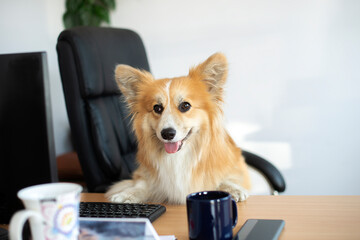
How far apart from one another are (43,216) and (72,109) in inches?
44.1

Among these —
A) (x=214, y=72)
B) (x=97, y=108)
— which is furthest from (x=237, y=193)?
(x=97, y=108)

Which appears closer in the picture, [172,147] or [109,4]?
[172,147]

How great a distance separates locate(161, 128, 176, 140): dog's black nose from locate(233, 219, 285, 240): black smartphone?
0.53 metres

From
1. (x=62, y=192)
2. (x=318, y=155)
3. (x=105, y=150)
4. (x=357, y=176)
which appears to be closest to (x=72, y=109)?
(x=105, y=150)

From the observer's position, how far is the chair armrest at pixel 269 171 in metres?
1.81

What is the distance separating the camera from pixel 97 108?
1763 millimetres

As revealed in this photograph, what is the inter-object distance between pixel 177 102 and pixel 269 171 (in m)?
0.68

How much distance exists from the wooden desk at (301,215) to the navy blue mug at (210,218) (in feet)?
0.34

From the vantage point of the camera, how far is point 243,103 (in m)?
3.14

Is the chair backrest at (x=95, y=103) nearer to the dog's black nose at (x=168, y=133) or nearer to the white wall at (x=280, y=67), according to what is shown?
the dog's black nose at (x=168, y=133)

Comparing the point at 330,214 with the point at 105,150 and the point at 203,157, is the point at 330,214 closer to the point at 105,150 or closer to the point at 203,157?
the point at 203,157

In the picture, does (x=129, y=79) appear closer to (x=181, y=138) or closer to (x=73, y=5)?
(x=181, y=138)

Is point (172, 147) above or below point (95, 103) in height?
below

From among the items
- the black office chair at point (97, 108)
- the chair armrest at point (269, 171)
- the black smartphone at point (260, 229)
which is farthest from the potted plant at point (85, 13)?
the black smartphone at point (260, 229)
